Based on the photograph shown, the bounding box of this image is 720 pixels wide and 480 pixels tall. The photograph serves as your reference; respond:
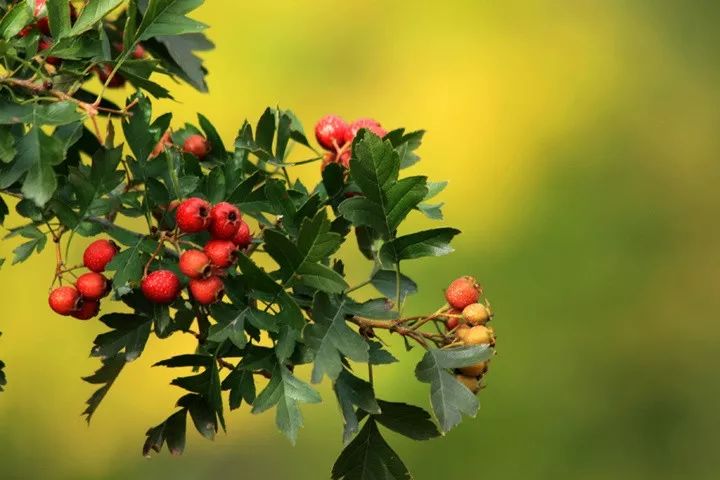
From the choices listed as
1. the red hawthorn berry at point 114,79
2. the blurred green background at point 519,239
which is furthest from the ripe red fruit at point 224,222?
the blurred green background at point 519,239

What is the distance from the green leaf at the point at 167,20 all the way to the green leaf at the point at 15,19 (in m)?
0.08

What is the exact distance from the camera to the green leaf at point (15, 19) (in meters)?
0.87

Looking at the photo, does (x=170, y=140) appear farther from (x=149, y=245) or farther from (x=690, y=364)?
(x=690, y=364)

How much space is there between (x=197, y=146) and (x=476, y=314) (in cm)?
27

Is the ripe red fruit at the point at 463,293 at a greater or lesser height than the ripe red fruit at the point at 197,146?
lesser

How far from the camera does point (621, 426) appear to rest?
8.98 ft

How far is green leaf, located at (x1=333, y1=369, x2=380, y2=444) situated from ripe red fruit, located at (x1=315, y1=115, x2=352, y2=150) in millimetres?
231

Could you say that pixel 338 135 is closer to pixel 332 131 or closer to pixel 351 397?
pixel 332 131

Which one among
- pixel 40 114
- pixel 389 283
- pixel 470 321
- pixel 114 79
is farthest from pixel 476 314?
pixel 114 79

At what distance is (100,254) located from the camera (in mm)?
900

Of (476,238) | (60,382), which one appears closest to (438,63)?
(476,238)

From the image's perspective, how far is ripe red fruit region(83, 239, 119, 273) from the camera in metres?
0.90

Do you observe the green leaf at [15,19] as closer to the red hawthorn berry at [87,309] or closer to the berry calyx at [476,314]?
the red hawthorn berry at [87,309]

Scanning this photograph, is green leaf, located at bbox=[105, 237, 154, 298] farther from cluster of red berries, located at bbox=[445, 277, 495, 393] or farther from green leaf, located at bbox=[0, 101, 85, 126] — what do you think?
cluster of red berries, located at bbox=[445, 277, 495, 393]
